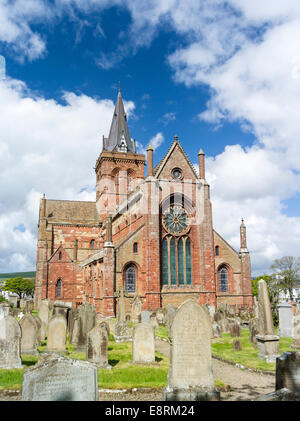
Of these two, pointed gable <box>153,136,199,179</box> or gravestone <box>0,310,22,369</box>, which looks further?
pointed gable <box>153,136,199,179</box>

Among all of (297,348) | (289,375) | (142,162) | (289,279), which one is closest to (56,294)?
(142,162)

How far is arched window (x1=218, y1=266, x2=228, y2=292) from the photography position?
31.8 meters

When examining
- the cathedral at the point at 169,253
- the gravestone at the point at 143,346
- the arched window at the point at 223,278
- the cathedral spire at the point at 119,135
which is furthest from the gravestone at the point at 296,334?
the cathedral spire at the point at 119,135

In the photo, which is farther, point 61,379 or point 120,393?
point 120,393

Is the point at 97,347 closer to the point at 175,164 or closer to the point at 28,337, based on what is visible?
the point at 28,337

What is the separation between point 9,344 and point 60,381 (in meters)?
6.08

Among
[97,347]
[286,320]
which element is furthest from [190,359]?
[286,320]

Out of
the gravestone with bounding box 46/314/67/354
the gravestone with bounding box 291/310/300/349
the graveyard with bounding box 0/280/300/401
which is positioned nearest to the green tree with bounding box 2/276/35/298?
the graveyard with bounding box 0/280/300/401

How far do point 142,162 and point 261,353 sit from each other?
139 feet

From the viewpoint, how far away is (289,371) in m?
6.70

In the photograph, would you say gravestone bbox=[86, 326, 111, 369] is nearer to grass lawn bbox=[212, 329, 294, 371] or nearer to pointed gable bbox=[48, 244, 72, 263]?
grass lawn bbox=[212, 329, 294, 371]

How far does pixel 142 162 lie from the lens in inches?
2057

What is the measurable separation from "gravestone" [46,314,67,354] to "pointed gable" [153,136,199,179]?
2055cm
